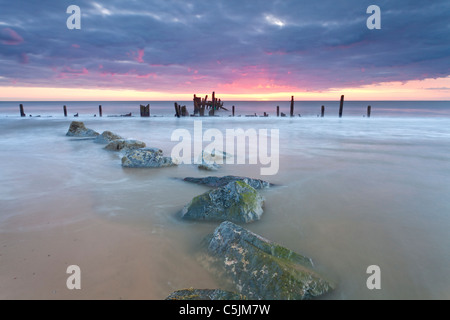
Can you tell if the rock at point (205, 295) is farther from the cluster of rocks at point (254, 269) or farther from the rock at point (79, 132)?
the rock at point (79, 132)

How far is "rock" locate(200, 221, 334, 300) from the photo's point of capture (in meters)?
2.47

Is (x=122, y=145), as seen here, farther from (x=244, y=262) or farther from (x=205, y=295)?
(x=205, y=295)

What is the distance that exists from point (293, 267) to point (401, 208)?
126 inches

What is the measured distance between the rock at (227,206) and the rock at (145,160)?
11.9ft

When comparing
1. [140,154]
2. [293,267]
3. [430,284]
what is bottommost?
[430,284]

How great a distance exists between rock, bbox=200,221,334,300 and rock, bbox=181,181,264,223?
0.85 meters

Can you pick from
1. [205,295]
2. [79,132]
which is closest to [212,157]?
[205,295]

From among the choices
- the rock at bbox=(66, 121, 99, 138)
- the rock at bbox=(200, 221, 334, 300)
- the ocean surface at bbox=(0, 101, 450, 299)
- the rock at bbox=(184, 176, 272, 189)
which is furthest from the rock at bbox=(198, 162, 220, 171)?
the rock at bbox=(66, 121, 99, 138)

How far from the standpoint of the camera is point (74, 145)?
11.7 meters

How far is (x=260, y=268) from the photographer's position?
2.62 meters

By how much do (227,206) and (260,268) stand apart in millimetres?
1572

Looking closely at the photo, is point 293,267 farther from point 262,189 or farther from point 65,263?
point 262,189

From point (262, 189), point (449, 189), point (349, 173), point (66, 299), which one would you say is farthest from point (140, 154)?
point (449, 189)

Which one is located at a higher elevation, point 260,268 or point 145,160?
point 145,160
